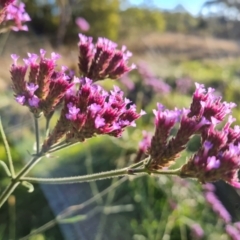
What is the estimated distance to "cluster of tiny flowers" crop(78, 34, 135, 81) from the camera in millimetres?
1332

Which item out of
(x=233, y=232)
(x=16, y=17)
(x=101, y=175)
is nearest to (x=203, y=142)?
(x=101, y=175)

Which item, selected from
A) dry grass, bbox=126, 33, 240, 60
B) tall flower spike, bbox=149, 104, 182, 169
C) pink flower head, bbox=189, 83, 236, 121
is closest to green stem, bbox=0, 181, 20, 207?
tall flower spike, bbox=149, 104, 182, 169

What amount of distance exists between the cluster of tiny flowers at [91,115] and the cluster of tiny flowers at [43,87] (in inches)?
1.2

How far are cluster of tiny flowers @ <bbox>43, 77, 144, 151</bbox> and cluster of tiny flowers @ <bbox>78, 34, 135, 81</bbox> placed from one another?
0.19 m

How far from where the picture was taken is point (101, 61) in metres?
1.33

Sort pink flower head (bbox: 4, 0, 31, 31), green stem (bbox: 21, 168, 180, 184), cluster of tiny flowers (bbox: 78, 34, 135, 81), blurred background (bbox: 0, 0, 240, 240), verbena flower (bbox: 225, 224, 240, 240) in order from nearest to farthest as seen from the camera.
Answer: green stem (bbox: 21, 168, 180, 184)
cluster of tiny flowers (bbox: 78, 34, 135, 81)
pink flower head (bbox: 4, 0, 31, 31)
verbena flower (bbox: 225, 224, 240, 240)
blurred background (bbox: 0, 0, 240, 240)

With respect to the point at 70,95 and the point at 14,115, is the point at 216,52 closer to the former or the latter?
the point at 14,115

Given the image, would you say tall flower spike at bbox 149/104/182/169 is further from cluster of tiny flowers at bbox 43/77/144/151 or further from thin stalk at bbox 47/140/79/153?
thin stalk at bbox 47/140/79/153

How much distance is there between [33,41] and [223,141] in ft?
29.2

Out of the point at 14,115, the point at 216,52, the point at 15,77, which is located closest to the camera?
the point at 15,77

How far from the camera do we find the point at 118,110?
3.63 feet

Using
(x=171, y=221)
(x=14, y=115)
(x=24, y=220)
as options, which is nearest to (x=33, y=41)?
(x=14, y=115)

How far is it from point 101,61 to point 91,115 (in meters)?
0.28

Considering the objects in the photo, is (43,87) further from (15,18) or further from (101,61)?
(15,18)
